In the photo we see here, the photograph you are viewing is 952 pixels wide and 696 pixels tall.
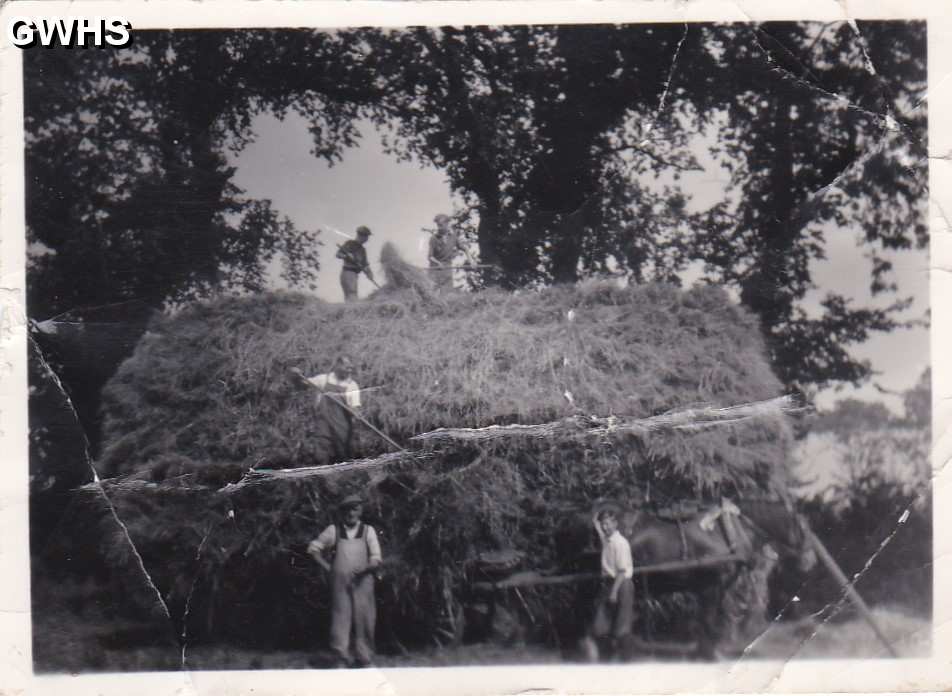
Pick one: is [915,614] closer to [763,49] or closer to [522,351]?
[522,351]

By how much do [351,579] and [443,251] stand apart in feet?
4.52

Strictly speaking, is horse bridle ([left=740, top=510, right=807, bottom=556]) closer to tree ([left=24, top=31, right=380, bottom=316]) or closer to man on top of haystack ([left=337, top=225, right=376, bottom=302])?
man on top of haystack ([left=337, top=225, right=376, bottom=302])

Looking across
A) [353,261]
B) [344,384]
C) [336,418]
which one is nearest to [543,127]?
[353,261]

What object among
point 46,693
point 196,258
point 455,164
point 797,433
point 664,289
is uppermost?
point 455,164

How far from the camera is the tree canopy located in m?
3.21

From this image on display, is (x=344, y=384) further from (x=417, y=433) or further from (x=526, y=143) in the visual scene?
(x=526, y=143)

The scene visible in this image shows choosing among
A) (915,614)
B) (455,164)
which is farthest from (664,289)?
(915,614)

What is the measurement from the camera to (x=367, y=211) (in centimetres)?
321

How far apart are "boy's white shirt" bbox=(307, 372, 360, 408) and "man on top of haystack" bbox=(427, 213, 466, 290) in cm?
53

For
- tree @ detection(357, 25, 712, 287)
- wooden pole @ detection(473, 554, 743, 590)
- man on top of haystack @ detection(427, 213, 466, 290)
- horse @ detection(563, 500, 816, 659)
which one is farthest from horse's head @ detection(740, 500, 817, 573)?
man on top of haystack @ detection(427, 213, 466, 290)

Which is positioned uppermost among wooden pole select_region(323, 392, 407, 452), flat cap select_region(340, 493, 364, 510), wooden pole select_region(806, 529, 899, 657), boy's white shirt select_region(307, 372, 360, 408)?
boy's white shirt select_region(307, 372, 360, 408)

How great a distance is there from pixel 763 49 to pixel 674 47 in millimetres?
372

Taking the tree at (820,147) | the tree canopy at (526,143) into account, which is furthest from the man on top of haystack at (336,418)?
the tree at (820,147)

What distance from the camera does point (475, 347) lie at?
3.08m
